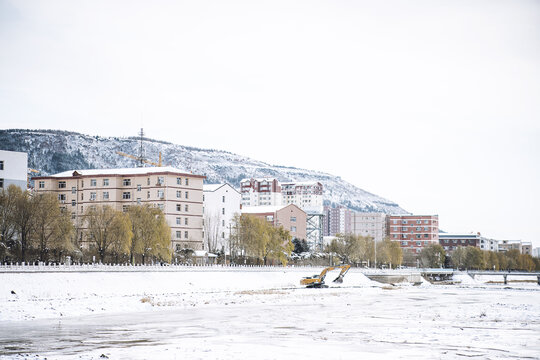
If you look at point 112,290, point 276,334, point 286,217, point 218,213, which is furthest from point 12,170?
point 286,217

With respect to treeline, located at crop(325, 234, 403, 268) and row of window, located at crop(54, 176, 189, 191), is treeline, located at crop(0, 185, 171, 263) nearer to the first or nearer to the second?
row of window, located at crop(54, 176, 189, 191)

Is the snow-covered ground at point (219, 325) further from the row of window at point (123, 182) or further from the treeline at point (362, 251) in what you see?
the treeline at point (362, 251)

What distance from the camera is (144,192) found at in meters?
125

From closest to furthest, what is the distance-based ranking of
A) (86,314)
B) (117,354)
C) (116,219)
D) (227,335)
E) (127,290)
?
(117,354)
(227,335)
(86,314)
(127,290)
(116,219)

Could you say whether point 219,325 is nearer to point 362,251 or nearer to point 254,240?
point 254,240

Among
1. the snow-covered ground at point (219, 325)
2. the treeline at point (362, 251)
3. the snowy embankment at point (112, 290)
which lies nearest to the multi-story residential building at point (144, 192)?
the snowy embankment at point (112, 290)

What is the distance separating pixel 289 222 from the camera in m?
167

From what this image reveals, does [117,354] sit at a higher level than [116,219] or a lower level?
lower

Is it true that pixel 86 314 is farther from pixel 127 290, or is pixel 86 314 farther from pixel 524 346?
pixel 524 346

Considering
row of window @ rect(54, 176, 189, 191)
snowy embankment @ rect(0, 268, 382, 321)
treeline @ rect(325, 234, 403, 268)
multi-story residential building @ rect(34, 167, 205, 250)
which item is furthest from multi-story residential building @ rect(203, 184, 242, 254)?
snowy embankment @ rect(0, 268, 382, 321)

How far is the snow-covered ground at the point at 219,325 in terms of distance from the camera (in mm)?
30547

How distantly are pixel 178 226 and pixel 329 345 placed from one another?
92635 millimetres

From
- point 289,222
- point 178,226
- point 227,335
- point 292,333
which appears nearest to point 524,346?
point 292,333

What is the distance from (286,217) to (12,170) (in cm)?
8417
